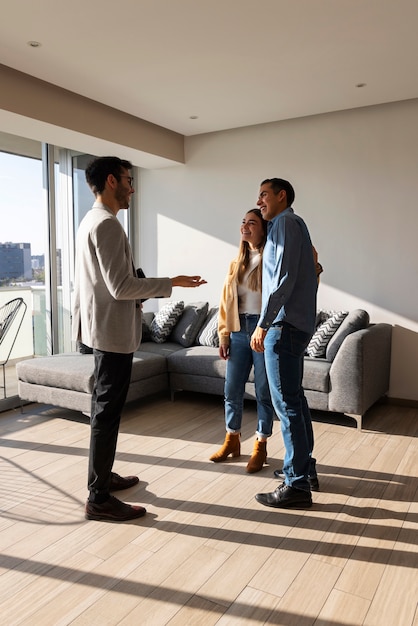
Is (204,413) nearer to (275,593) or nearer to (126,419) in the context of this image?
(126,419)

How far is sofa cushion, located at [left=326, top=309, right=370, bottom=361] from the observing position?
3.98 metres

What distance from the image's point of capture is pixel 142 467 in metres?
3.05

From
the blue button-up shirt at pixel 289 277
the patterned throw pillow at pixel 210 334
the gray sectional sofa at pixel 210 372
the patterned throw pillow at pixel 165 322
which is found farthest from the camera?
the patterned throw pillow at pixel 165 322

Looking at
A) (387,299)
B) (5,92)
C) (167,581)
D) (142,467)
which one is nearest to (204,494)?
(142,467)

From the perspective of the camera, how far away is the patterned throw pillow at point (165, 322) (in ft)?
16.3

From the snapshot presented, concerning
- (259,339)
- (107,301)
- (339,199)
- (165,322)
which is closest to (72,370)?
(165,322)

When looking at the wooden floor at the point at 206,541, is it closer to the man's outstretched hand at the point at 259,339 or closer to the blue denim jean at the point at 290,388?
the blue denim jean at the point at 290,388

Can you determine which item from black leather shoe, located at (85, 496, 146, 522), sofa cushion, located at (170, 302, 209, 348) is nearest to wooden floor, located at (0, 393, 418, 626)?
black leather shoe, located at (85, 496, 146, 522)

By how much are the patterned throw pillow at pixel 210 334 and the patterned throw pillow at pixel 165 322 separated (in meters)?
0.29

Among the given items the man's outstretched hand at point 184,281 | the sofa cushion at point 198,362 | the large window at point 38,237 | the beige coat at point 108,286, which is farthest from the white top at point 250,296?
the large window at point 38,237

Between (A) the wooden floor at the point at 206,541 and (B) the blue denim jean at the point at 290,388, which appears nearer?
(A) the wooden floor at the point at 206,541

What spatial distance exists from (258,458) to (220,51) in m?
2.45

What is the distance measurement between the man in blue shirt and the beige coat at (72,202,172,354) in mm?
496

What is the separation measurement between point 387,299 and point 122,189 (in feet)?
9.32
